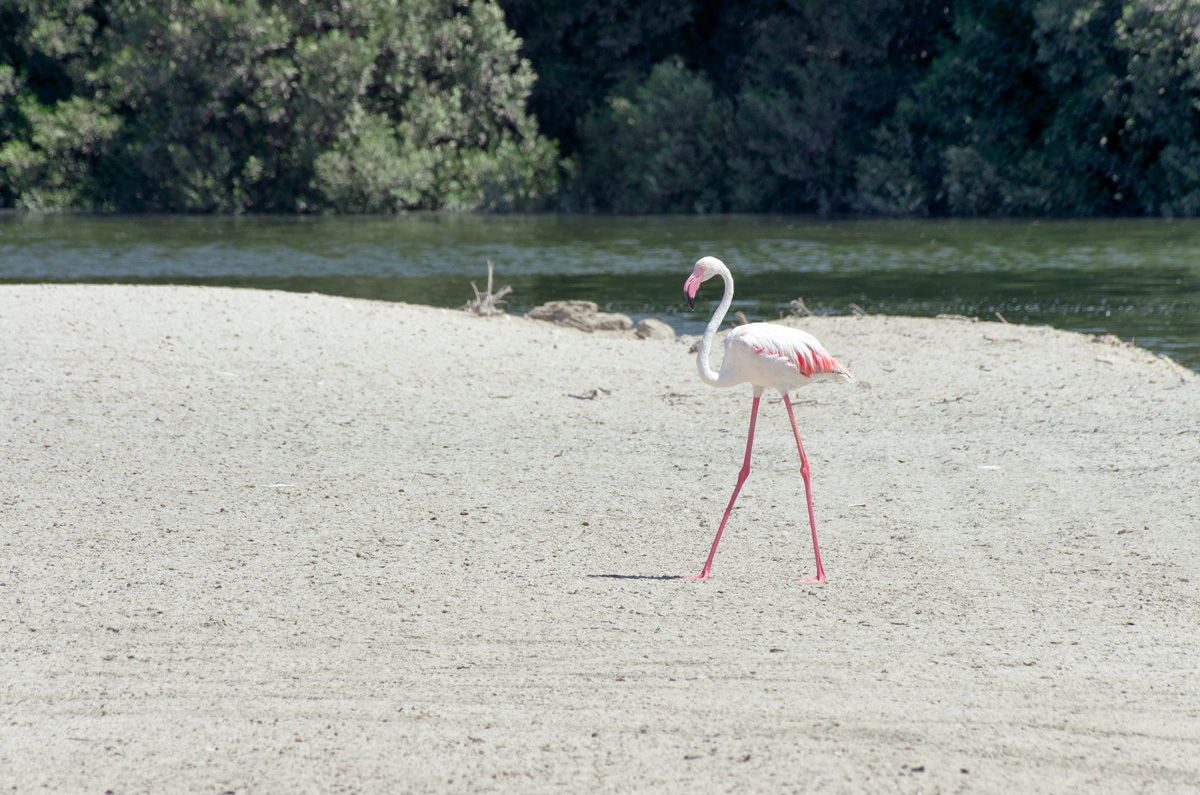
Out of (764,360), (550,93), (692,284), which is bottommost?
(764,360)

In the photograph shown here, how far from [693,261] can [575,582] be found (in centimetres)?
1706

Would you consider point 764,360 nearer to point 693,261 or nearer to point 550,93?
point 693,261

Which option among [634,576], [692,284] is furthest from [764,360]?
[634,576]

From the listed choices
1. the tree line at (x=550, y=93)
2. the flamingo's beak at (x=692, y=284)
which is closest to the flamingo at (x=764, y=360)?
the flamingo's beak at (x=692, y=284)

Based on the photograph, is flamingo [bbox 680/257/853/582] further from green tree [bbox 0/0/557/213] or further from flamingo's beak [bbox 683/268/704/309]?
green tree [bbox 0/0/557/213]

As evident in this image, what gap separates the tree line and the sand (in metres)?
26.3

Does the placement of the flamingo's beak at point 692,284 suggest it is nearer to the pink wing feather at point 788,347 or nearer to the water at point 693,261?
the pink wing feather at point 788,347

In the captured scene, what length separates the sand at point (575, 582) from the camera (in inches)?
132

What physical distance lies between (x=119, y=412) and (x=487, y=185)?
1249 inches

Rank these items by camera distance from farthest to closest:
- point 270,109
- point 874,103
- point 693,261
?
point 874,103, point 270,109, point 693,261

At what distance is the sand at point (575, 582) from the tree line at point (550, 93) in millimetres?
26282

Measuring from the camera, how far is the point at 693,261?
21.4 metres

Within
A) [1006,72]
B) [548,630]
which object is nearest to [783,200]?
[1006,72]

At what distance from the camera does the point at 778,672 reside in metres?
3.87
